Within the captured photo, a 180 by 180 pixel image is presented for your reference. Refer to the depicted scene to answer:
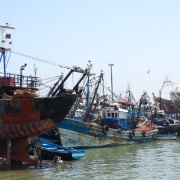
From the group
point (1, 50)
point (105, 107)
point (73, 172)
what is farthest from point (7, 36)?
point (105, 107)

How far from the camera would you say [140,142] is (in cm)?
3869

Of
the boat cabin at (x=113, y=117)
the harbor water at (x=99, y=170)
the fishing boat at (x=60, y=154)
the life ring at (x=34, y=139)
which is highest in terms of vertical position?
the boat cabin at (x=113, y=117)

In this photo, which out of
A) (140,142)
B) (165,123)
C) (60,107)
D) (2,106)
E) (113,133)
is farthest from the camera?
(165,123)

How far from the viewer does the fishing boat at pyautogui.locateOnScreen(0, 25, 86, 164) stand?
1978 cm

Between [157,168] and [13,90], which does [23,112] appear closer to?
[13,90]

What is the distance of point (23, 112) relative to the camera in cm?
1986

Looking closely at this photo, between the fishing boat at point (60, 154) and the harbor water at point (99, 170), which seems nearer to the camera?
the harbor water at point (99, 170)

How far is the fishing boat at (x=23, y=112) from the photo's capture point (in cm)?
1978

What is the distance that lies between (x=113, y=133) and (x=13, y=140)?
14842mm

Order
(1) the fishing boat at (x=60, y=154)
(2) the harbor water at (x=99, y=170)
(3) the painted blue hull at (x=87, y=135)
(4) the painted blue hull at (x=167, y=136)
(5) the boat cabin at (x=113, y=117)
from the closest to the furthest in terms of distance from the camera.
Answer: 1. (2) the harbor water at (x=99, y=170)
2. (1) the fishing boat at (x=60, y=154)
3. (3) the painted blue hull at (x=87, y=135)
4. (5) the boat cabin at (x=113, y=117)
5. (4) the painted blue hull at (x=167, y=136)

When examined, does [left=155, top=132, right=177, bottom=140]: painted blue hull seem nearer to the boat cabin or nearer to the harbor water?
the boat cabin

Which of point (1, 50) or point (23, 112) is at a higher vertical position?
point (1, 50)

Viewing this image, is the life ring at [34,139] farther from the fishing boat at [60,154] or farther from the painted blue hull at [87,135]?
the painted blue hull at [87,135]

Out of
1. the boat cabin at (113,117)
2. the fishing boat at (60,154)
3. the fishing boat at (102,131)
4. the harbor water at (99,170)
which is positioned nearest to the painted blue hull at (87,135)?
the fishing boat at (102,131)
